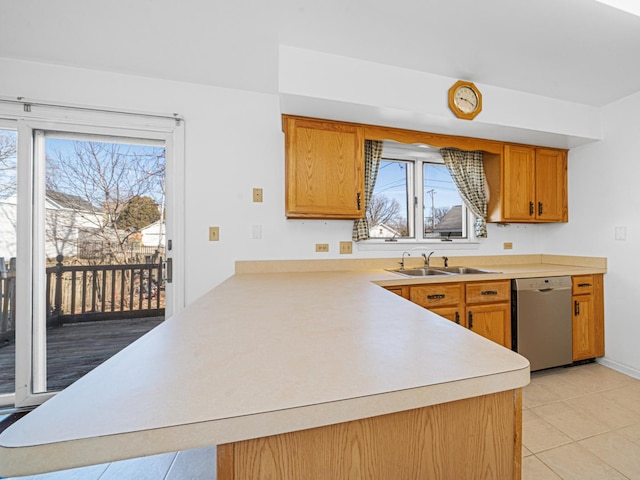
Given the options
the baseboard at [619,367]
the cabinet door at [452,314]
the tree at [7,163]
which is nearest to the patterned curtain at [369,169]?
the cabinet door at [452,314]

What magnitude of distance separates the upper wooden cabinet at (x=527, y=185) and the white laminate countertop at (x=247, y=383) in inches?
90.6

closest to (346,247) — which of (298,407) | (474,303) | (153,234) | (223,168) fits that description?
(474,303)

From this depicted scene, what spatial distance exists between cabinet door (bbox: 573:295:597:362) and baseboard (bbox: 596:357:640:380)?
0.11 meters

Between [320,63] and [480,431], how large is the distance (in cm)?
202

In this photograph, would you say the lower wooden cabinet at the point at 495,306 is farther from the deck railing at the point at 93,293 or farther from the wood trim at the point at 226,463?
the deck railing at the point at 93,293

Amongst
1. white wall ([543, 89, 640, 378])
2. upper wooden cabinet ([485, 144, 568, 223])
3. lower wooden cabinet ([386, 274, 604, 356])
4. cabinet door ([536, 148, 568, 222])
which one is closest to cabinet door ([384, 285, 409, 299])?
lower wooden cabinet ([386, 274, 604, 356])

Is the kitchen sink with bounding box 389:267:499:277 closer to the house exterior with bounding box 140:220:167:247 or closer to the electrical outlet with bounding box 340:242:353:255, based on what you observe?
the electrical outlet with bounding box 340:242:353:255

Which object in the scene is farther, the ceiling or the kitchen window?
the kitchen window

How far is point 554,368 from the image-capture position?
2.45 metres

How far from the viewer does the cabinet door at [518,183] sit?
2.60 m

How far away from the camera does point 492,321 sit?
219cm

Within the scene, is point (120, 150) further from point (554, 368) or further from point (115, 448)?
point (554, 368)

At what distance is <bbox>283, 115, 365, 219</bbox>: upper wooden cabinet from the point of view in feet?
6.75

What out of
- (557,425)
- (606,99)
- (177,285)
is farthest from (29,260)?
(606,99)
